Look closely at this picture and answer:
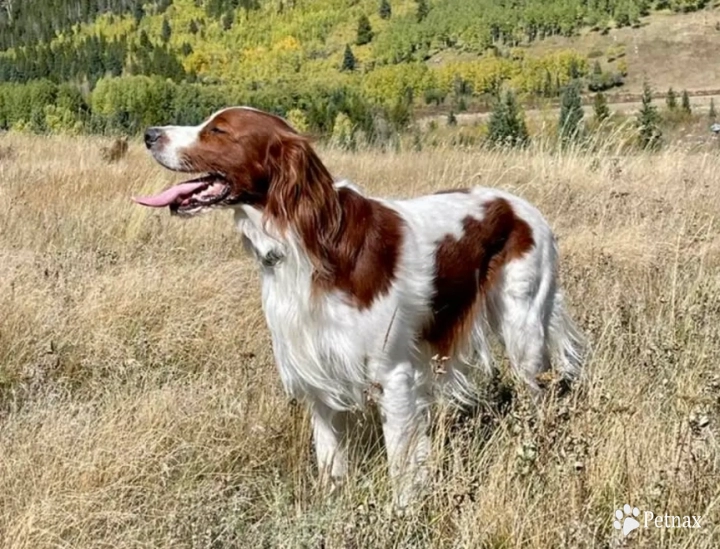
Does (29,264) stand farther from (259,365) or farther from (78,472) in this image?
(78,472)

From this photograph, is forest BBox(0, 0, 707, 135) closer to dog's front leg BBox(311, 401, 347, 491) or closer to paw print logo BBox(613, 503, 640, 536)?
dog's front leg BBox(311, 401, 347, 491)

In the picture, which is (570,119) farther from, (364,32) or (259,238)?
(364,32)

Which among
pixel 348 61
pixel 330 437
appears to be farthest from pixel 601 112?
pixel 348 61

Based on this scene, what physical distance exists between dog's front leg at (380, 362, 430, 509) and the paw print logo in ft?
2.19

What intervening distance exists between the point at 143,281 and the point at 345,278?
6.37ft

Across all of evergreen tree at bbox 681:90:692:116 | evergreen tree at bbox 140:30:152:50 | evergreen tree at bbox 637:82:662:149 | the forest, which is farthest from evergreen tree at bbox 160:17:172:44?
evergreen tree at bbox 637:82:662:149

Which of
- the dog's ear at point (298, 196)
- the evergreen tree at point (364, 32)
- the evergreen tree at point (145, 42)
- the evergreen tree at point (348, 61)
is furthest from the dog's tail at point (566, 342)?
the evergreen tree at point (145, 42)

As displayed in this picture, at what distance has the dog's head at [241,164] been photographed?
9.42 feet

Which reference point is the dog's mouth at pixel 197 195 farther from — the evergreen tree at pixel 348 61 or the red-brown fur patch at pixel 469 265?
the evergreen tree at pixel 348 61

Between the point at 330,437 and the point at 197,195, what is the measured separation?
0.98 metres

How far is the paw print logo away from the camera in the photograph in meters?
2.28

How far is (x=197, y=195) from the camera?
115 inches

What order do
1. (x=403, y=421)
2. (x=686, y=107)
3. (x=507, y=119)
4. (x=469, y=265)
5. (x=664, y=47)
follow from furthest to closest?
(x=664, y=47), (x=686, y=107), (x=507, y=119), (x=469, y=265), (x=403, y=421)

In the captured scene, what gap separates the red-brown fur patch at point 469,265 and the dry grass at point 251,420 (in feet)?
1.21
